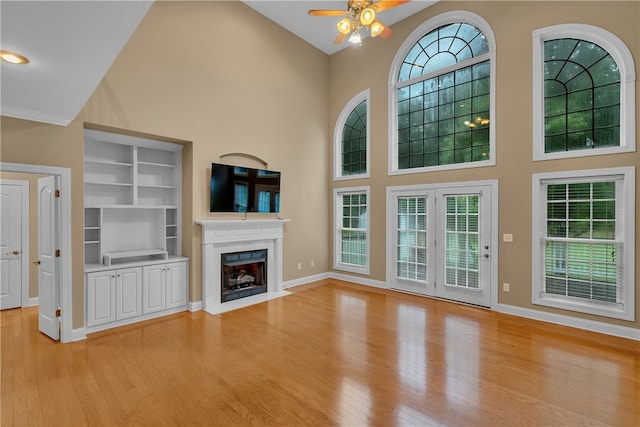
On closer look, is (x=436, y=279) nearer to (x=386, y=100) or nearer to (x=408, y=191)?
(x=408, y=191)

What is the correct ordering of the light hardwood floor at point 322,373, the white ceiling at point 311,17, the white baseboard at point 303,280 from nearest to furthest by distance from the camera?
1. the light hardwood floor at point 322,373
2. the white ceiling at point 311,17
3. the white baseboard at point 303,280

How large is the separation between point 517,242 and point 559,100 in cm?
210

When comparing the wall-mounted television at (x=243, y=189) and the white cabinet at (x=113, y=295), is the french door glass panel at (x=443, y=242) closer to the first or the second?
the wall-mounted television at (x=243, y=189)

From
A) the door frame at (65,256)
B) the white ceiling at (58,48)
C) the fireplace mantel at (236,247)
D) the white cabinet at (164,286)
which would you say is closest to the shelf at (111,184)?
the door frame at (65,256)

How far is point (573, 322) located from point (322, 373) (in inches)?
142

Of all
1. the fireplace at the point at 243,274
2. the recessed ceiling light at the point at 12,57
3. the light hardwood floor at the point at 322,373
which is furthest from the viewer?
the fireplace at the point at 243,274

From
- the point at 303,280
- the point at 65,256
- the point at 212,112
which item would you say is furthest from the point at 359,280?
the point at 65,256

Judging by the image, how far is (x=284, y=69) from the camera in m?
6.31

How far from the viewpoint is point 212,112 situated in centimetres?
512

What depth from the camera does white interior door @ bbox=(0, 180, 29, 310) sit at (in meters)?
4.80

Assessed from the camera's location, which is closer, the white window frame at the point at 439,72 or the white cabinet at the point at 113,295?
the white cabinet at the point at 113,295

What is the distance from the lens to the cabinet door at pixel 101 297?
3.98 meters

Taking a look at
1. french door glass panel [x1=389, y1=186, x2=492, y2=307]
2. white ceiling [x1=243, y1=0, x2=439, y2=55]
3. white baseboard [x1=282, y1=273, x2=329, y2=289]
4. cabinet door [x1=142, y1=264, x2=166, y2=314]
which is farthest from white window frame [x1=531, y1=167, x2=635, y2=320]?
cabinet door [x1=142, y1=264, x2=166, y2=314]

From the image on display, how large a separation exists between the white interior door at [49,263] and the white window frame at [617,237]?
636 centimetres
